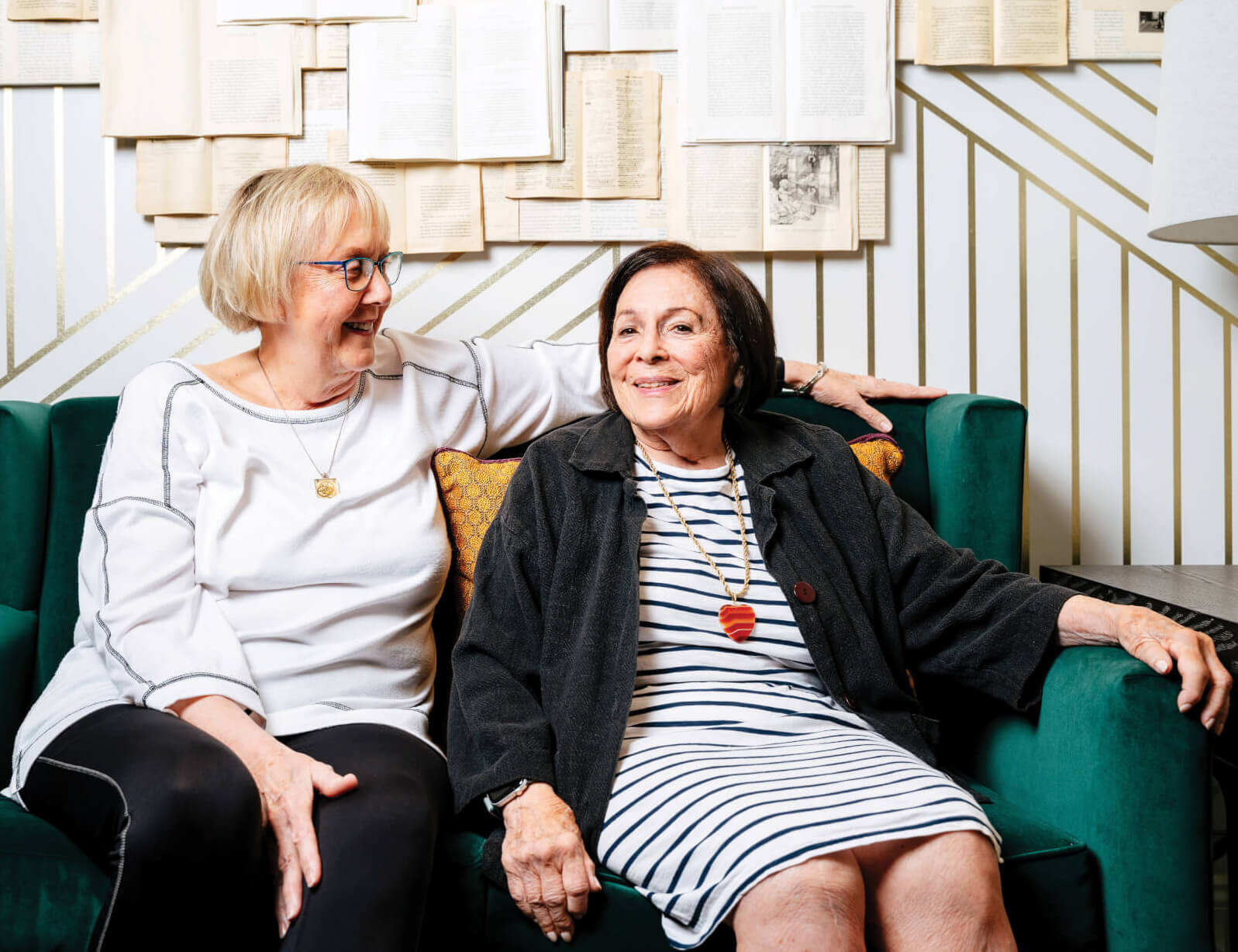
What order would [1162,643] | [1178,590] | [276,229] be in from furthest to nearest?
[1178,590] → [276,229] → [1162,643]

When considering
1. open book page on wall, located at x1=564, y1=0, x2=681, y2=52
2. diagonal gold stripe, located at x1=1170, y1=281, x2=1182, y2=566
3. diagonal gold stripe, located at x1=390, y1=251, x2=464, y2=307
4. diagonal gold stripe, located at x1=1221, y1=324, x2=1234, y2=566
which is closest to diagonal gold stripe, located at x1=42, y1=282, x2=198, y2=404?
diagonal gold stripe, located at x1=390, y1=251, x2=464, y2=307

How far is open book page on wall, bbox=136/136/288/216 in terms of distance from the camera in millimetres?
2049

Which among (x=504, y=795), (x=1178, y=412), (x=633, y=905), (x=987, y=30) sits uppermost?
(x=987, y=30)

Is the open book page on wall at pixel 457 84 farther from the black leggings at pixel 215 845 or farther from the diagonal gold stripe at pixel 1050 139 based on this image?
the black leggings at pixel 215 845

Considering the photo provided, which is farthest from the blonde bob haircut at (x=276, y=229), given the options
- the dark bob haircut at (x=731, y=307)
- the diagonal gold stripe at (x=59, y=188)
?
the diagonal gold stripe at (x=59, y=188)

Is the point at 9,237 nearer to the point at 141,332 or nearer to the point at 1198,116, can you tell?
the point at 141,332

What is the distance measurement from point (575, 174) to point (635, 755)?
4.12 ft

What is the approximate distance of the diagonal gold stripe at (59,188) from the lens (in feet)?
6.82

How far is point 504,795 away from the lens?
1272 mm

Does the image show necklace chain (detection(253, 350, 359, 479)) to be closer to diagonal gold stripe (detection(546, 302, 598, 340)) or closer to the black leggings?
the black leggings

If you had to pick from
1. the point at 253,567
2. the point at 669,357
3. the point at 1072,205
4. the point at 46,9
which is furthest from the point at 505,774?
the point at 46,9

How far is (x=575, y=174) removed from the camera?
2.09 metres

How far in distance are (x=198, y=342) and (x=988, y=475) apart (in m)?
1.59

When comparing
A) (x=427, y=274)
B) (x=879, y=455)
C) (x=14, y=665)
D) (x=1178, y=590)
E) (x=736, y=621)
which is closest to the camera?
(x=736, y=621)
